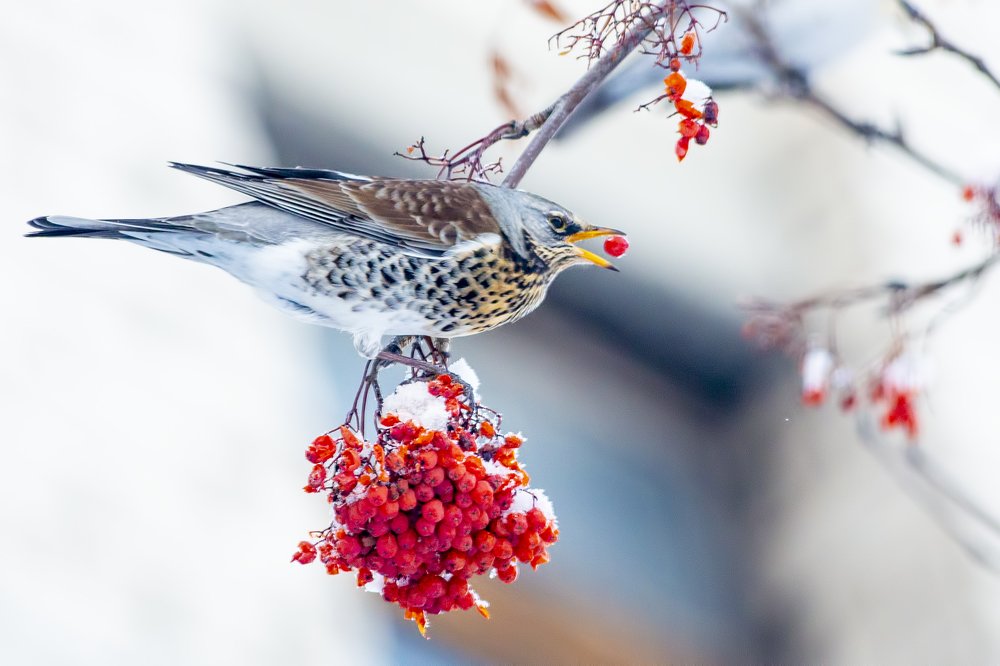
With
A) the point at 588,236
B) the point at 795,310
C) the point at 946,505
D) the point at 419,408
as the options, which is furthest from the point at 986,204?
the point at 946,505

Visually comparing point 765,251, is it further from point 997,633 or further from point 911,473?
point 997,633

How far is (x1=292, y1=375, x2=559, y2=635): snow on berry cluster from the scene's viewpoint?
32.6 inches

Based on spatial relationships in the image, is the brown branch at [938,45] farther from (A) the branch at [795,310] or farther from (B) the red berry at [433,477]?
(B) the red berry at [433,477]

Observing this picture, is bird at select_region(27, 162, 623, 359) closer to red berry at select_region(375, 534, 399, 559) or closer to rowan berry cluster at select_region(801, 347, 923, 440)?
red berry at select_region(375, 534, 399, 559)

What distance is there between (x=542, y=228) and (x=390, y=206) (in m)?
0.17

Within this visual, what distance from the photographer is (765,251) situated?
395cm

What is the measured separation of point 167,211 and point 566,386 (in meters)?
1.50

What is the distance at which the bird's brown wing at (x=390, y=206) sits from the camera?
1049 mm

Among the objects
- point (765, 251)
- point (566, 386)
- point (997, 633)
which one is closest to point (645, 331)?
point (566, 386)

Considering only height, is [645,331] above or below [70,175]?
above

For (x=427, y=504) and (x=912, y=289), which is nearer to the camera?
(x=427, y=504)

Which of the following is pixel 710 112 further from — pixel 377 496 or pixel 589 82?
pixel 377 496

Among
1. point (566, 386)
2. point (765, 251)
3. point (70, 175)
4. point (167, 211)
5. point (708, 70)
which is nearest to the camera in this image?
point (708, 70)

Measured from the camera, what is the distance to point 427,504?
0.83m
